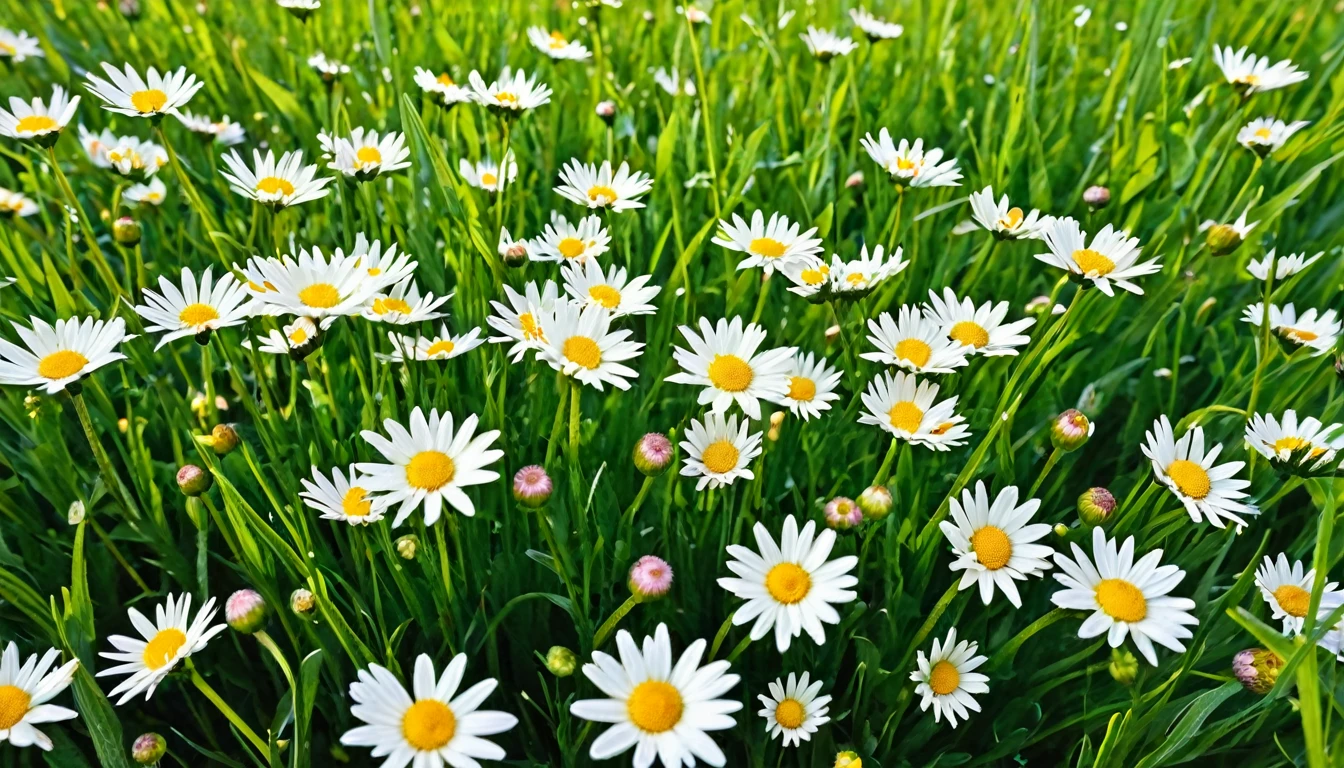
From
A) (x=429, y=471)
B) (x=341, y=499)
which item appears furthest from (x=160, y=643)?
(x=429, y=471)

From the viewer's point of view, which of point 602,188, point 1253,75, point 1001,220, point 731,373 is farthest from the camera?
point 1253,75

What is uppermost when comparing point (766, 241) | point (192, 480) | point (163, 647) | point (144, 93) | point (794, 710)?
point (144, 93)

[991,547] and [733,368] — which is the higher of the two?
[733,368]

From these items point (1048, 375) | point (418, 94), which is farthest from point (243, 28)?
point (1048, 375)

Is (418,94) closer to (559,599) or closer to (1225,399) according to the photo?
(559,599)

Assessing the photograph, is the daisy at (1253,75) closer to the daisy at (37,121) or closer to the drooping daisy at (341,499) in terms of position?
the drooping daisy at (341,499)

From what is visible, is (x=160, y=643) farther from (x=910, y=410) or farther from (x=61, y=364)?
(x=910, y=410)
